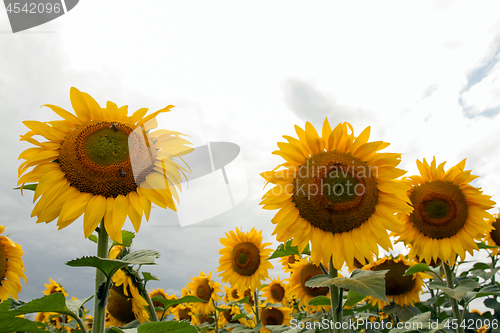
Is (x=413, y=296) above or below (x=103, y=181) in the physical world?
below

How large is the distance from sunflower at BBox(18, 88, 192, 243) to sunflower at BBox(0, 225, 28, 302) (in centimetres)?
283

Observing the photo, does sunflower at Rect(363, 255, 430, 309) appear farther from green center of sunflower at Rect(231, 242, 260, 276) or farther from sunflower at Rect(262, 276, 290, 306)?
sunflower at Rect(262, 276, 290, 306)

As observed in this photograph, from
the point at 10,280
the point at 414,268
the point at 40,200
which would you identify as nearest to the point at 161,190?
the point at 40,200

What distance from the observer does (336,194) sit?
3273 millimetres

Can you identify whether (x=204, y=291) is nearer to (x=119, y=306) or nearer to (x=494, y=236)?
(x=119, y=306)

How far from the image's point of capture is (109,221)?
2.43m

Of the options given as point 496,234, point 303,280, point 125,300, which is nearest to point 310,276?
point 303,280

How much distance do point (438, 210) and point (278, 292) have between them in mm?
5371

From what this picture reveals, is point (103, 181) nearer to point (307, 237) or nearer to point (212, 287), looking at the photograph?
point (307, 237)

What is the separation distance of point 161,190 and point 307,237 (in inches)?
64.0

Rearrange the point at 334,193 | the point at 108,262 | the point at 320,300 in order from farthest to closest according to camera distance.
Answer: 1. the point at 320,300
2. the point at 334,193
3. the point at 108,262

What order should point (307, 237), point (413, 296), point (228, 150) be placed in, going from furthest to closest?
point (413, 296)
point (228, 150)
point (307, 237)

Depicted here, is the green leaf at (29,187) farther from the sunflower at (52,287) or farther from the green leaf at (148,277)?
the sunflower at (52,287)

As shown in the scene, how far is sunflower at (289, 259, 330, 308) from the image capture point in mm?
6258
